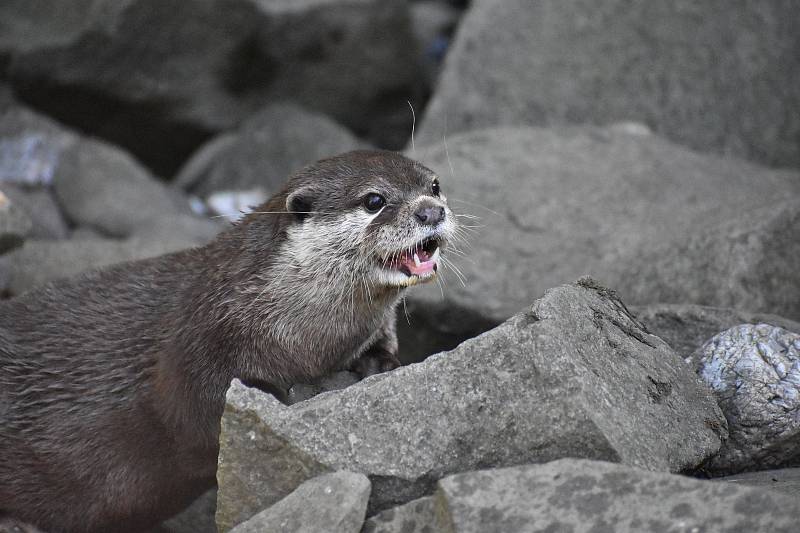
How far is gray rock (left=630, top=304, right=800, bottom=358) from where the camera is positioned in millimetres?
4172

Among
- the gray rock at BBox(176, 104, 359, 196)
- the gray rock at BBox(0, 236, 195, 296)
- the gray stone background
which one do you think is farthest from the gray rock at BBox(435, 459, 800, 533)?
→ the gray rock at BBox(176, 104, 359, 196)

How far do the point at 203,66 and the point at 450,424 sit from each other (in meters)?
5.68

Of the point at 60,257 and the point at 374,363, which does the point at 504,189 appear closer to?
the point at 374,363

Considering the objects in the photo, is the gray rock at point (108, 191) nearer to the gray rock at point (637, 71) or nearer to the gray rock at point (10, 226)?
the gray rock at point (10, 226)

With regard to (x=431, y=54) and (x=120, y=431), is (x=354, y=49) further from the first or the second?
(x=120, y=431)

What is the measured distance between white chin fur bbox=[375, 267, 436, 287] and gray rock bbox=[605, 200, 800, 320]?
151 cm

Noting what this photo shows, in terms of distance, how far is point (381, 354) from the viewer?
4.32 metres

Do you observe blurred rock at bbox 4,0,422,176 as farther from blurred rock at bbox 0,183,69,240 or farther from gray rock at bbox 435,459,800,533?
gray rock at bbox 435,459,800,533

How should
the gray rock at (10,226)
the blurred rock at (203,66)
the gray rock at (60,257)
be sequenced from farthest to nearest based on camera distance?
the blurred rock at (203,66), the gray rock at (60,257), the gray rock at (10,226)

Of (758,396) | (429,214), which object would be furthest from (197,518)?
(758,396)

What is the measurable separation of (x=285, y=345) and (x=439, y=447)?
42.1 inches

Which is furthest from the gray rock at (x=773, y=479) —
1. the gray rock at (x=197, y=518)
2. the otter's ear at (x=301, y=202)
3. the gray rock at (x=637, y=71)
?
the gray rock at (x=637, y=71)

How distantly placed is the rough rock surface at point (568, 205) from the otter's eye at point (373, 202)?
4.67ft

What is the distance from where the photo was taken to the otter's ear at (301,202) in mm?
4152
